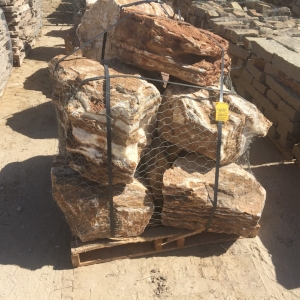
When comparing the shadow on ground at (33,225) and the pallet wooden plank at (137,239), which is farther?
the shadow on ground at (33,225)

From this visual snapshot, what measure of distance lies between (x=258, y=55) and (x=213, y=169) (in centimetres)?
308

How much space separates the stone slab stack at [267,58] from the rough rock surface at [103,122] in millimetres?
2600

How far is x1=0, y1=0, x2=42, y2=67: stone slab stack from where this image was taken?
29.0ft

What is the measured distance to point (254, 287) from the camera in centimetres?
374

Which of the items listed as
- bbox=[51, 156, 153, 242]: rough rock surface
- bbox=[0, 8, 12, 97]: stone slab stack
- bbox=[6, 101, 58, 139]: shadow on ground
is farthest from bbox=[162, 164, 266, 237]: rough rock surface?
bbox=[0, 8, 12, 97]: stone slab stack

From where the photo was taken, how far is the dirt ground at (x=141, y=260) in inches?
144

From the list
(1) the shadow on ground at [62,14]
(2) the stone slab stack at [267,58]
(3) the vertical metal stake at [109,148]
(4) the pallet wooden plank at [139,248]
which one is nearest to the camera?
(3) the vertical metal stake at [109,148]

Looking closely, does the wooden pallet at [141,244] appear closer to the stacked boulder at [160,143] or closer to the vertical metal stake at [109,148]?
the stacked boulder at [160,143]

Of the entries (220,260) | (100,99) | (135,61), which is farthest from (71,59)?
(220,260)

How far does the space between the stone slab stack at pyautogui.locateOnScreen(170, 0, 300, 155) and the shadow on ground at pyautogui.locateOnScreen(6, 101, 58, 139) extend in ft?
10.5

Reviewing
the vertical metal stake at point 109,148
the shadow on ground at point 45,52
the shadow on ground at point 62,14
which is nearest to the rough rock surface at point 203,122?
the vertical metal stake at point 109,148

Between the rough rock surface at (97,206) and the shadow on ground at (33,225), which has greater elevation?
the rough rock surface at (97,206)

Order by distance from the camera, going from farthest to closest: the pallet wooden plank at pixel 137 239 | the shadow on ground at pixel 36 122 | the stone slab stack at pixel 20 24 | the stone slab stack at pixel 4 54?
the stone slab stack at pixel 20 24 → the stone slab stack at pixel 4 54 → the shadow on ground at pixel 36 122 → the pallet wooden plank at pixel 137 239

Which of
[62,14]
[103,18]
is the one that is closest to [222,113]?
[103,18]
